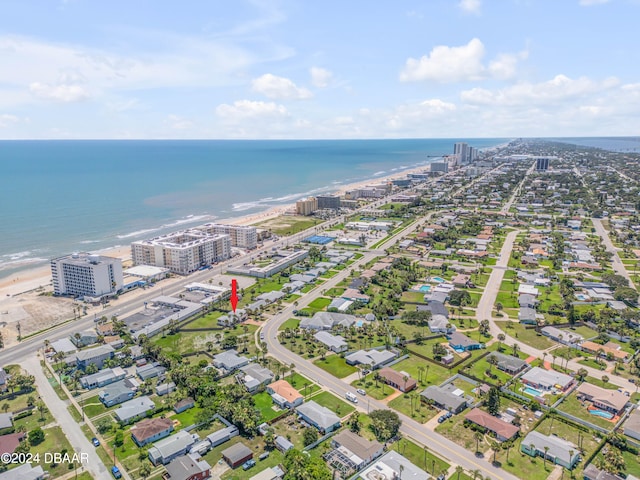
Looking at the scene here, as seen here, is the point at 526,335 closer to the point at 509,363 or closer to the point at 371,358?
the point at 509,363

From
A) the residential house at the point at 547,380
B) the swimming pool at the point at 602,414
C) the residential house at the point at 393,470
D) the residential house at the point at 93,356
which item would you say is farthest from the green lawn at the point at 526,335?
the residential house at the point at 93,356

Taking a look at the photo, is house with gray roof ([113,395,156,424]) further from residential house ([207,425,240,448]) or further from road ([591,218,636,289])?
road ([591,218,636,289])

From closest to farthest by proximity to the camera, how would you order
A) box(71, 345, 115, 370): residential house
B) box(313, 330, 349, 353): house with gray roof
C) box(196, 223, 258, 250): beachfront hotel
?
box(71, 345, 115, 370): residential house → box(313, 330, 349, 353): house with gray roof → box(196, 223, 258, 250): beachfront hotel

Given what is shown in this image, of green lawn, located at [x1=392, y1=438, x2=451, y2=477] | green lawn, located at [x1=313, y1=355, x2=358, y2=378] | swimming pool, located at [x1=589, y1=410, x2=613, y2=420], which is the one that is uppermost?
green lawn, located at [x1=313, y1=355, x2=358, y2=378]

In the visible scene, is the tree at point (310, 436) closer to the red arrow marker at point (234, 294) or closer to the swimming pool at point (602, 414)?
the swimming pool at point (602, 414)

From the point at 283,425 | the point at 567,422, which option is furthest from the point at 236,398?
the point at 567,422

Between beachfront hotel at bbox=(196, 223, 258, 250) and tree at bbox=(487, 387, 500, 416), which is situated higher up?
beachfront hotel at bbox=(196, 223, 258, 250)

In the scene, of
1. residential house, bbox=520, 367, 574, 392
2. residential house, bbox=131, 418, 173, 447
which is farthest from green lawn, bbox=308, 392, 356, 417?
residential house, bbox=520, 367, 574, 392
